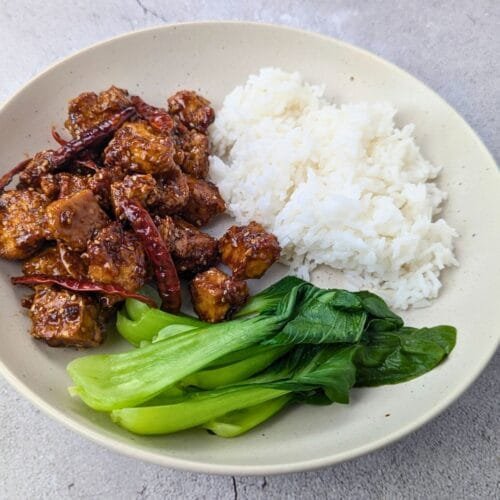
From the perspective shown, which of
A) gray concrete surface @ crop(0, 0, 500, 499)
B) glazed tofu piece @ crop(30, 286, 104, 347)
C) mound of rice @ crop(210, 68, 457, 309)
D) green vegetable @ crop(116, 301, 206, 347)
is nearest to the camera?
glazed tofu piece @ crop(30, 286, 104, 347)

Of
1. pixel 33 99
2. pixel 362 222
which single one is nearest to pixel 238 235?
pixel 362 222

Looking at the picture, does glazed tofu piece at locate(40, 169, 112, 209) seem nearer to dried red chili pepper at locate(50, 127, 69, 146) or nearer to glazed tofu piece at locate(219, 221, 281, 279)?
dried red chili pepper at locate(50, 127, 69, 146)

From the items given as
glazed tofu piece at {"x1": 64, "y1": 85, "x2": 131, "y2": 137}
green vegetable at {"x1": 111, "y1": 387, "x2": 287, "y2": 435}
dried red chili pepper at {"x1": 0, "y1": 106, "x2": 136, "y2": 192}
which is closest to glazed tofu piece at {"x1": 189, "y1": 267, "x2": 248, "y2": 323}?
green vegetable at {"x1": 111, "y1": 387, "x2": 287, "y2": 435}

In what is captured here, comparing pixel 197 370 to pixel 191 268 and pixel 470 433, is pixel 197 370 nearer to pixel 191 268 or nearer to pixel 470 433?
pixel 191 268

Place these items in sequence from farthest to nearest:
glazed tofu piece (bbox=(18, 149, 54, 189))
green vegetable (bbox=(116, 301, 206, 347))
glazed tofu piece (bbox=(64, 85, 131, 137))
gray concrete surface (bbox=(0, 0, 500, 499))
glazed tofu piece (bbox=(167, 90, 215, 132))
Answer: glazed tofu piece (bbox=(167, 90, 215, 132)) < glazed tofu piece (bbox=(64, 85, 131, 137)) < glazed tofu piece (bbox=(18, 149, 54, 189)) < gray concrete surface (bbox=(0, 0, 500, 499)) < green vegetable (bbox=(116, 301, 206, 347))

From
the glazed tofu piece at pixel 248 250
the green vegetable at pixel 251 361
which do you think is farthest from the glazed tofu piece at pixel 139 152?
the green vegetable at pixel 251 361

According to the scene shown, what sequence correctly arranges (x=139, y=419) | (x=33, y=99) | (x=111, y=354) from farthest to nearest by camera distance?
(x=33, y=99) < (x=111, y=354) < (x=139, y=419)
